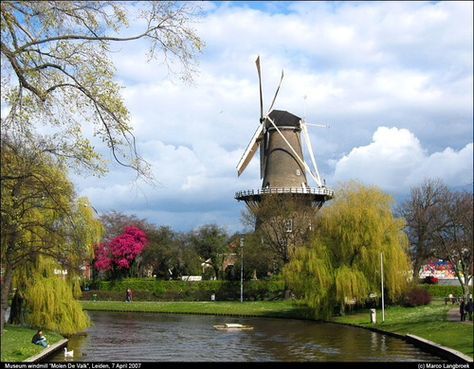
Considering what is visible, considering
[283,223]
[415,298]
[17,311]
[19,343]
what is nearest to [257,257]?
[283,223]

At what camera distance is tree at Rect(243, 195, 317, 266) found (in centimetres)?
6275

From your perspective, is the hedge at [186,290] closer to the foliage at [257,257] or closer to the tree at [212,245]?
the foliage at [257,257]

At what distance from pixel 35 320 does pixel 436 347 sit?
1795 centimetres

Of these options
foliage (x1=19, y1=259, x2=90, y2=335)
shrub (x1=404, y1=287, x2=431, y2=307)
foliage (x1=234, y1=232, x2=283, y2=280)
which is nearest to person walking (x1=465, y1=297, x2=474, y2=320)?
shrub (x1=404, y1=287, x2=431, y2=307)

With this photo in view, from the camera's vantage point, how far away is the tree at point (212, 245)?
78375 mm

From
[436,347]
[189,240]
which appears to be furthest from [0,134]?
[189,240]

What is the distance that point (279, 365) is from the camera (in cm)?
2144

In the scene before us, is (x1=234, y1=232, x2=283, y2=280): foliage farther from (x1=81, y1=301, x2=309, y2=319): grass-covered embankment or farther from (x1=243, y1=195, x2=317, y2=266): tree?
(x1=81, y1=301, x2=309, y2=319): grass-covered embankment

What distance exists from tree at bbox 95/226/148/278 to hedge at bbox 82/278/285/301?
3064mm

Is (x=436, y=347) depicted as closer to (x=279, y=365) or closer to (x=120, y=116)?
(x=279, y=365)

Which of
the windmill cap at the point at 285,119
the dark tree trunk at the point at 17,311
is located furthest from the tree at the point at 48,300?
the windmill cap at the point at 285,119

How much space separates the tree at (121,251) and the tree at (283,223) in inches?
606

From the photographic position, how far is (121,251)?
246 ft

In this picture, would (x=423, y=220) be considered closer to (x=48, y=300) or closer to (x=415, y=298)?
(x=415, y=298)
